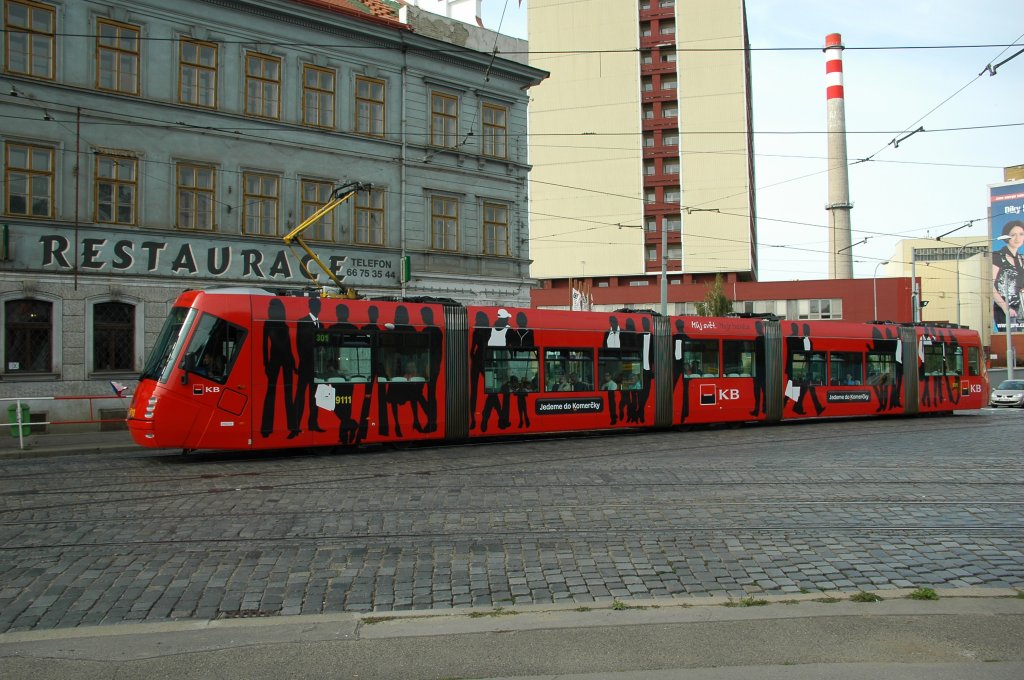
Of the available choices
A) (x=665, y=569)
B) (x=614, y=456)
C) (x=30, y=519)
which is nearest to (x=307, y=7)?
(x=614, y=456)

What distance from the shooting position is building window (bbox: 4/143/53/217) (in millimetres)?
20484

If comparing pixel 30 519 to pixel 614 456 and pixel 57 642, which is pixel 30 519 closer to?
pixel 57 642

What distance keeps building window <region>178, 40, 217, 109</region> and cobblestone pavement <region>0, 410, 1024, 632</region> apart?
40.7 feet

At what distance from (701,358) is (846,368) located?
5413mm

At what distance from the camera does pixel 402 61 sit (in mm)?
26938

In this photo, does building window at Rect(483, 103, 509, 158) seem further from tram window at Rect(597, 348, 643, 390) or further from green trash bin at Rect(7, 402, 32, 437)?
green trash bin at Rect(7, 402, 32, 437)

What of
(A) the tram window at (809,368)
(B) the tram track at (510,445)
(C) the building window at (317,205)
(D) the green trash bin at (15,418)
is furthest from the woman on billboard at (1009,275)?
(D) the green trash bin at (15,418)

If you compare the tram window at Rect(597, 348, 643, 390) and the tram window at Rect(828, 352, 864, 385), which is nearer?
the tram window at Rect(597, 348, 643, 390)

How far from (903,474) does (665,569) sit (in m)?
7.26

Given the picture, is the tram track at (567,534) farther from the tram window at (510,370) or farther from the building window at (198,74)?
the building window at (198,74)

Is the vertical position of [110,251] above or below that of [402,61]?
below

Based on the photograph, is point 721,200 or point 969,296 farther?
point 969,296

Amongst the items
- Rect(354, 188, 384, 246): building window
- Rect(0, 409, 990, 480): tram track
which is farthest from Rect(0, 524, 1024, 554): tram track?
Rect(354, 188, 384, 246): building window

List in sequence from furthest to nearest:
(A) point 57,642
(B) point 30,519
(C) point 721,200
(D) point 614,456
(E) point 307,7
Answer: (C) point 721,200 < (E) point 307,7 < (D) point 614,456 < (B) point 30,519 < (A) point 57,642
